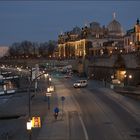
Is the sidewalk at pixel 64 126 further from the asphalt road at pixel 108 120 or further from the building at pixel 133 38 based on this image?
the building at pixel 133 38

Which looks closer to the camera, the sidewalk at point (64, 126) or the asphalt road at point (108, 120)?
the asphalt road at point (108, 120)

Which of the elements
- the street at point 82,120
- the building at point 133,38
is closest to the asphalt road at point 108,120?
the street at point 82,120

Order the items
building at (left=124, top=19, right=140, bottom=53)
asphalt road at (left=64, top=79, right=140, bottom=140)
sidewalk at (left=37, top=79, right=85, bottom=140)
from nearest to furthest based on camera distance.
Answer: asphalt road at (left=64, top=79, right=140, bottom=140) < sidewalk at (left=37, top=79, right=85, bottom=140) < building at (left=124, top=19, right=140, bottom=53)

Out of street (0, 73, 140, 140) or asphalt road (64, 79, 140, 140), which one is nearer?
asphalt road (64, 79, 140, 140)

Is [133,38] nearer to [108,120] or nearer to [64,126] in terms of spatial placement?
[108,120]

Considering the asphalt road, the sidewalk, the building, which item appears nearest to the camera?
the asphalt road

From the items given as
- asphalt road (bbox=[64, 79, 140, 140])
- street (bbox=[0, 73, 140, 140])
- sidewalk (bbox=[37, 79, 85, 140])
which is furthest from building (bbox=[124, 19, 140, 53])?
sidewalk (bbox=[37, 79, 85, 140])

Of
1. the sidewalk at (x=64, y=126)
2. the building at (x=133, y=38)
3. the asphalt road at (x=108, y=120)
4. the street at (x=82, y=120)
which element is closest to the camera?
the asphalt road at (x=108, y=120)

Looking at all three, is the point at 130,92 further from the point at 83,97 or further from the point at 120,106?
the point at 120,106

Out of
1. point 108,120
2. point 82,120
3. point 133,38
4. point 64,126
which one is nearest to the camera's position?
point 64,126

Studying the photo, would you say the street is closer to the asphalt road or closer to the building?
the asphalt road

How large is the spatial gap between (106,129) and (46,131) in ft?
16.7

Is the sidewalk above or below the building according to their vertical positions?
below

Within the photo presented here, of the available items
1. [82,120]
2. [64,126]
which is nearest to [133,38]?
[82,120]
